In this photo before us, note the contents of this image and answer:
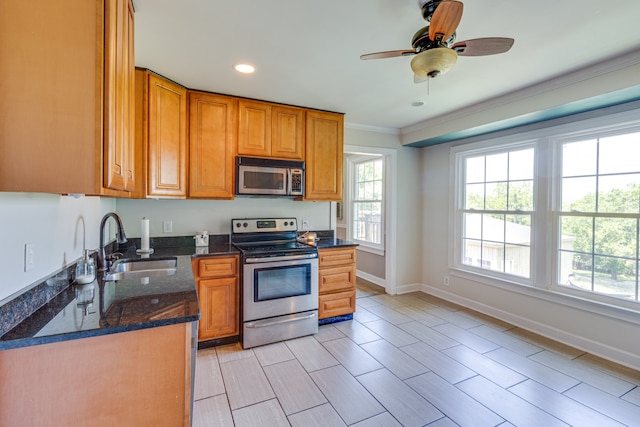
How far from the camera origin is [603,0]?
62.1 inches

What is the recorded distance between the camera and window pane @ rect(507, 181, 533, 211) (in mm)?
3258

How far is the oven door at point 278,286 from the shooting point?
2.74 metres

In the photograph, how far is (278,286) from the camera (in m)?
2.89

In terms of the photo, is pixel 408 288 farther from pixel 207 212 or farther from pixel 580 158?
pixel 207 212

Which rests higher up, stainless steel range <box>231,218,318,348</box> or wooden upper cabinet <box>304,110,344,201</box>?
wooden upper cabinet <box>304,110,344,201</box>

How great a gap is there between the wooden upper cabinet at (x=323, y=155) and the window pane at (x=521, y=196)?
1.98 metres

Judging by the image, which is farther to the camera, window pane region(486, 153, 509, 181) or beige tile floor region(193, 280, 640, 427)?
window pane region(486, 153, 509, 181)

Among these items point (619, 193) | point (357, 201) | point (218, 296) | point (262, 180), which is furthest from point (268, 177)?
point (619, 193)

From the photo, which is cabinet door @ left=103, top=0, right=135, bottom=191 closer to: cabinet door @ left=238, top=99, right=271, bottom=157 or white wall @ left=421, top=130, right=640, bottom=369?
cabinet door @ left=238, top=99, right=271, bottom=157

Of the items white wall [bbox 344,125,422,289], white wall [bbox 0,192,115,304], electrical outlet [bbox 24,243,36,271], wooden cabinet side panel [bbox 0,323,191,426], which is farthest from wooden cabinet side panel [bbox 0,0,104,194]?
white wall [bbox 344,125,422,289]

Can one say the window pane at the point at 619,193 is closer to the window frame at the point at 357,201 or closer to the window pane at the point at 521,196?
the window pane at the point at 521,196

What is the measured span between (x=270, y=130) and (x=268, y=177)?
509 mm

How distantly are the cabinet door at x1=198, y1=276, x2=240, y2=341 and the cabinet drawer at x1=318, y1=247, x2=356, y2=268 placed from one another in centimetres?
93

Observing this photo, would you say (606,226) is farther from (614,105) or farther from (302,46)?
(302,46)
